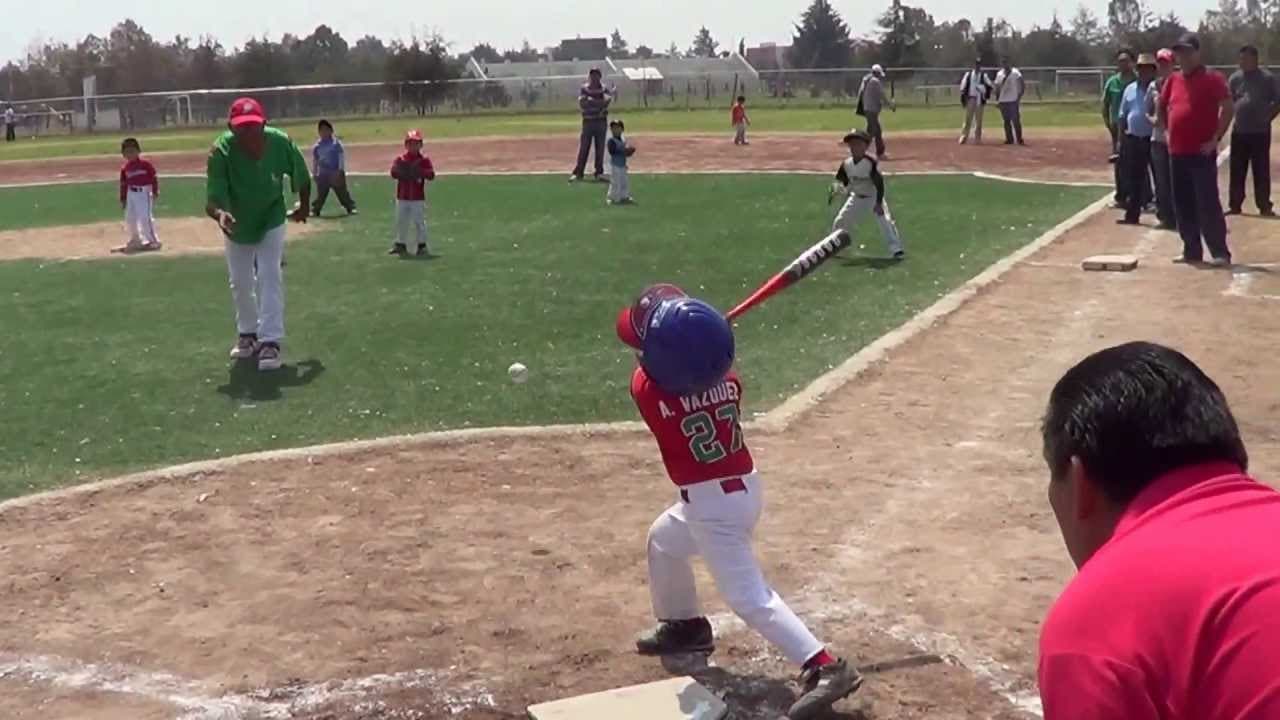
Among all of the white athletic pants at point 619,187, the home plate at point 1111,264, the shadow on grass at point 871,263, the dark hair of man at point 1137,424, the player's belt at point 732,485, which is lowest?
the shadow on grass at point 871,263

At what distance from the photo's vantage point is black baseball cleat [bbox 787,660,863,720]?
4.75 meters

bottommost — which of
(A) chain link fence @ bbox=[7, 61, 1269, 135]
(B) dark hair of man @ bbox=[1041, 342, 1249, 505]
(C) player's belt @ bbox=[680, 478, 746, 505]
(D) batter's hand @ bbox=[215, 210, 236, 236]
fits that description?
(C) player's belt @ bbox=[680, 478, 746, 505]

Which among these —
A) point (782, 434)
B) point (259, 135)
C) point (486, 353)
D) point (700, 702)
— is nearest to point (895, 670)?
point (700, 702)

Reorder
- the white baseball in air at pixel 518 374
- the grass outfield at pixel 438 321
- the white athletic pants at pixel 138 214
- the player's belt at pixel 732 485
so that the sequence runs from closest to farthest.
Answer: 1. the player's belt at pixel 732 485
2. the grass outfield at pixel 438 321
3. the white baseball in air at pixel 518 374
4. the white athletic pants at pixel 138 214

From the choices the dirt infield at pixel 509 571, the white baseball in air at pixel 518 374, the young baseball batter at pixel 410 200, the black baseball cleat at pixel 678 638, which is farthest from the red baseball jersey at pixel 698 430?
the young baseball batter at pixel 410 200

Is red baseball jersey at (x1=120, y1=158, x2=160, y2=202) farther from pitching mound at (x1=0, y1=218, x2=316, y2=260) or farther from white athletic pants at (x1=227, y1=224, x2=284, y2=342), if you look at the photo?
white athletic pants at (x1=227, y1=224, x2=284, y2=342)

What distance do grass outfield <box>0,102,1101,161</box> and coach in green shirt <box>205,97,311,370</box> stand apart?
102ft

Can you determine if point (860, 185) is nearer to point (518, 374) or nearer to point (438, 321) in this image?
point (438, 321)

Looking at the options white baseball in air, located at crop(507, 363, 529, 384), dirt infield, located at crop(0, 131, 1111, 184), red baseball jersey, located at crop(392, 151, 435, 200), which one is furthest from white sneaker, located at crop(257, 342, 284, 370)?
dirt infield, located at crop(0, 131, 1111, 184)

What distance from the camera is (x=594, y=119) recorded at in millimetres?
27219

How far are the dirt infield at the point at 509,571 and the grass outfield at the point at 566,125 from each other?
109 feet

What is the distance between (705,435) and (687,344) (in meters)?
0.37

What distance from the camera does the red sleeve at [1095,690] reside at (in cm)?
194

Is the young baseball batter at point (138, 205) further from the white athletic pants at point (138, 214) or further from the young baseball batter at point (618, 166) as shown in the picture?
the young baseball batter at point (618, 166)
